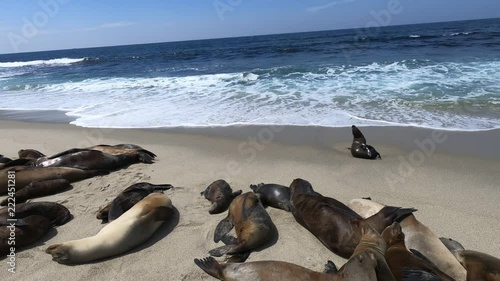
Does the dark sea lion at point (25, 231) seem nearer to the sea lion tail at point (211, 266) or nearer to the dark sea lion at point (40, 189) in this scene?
the dark sea lion at point (40, 189)

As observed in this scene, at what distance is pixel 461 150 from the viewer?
593cm

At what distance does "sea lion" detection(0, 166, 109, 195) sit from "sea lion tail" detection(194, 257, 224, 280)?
3281 millimetres

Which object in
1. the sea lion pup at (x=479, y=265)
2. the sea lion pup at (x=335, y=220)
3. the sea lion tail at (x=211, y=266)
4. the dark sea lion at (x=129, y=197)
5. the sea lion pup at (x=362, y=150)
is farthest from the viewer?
the sea lion pup at (x=362, y=150)

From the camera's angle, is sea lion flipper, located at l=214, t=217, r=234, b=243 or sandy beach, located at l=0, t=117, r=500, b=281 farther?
sea lion flipper, located at l=214, t=217, r=234, b=243

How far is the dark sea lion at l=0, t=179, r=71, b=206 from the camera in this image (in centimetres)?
521

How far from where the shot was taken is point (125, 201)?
466 centimetres

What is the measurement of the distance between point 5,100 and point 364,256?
16.5 m

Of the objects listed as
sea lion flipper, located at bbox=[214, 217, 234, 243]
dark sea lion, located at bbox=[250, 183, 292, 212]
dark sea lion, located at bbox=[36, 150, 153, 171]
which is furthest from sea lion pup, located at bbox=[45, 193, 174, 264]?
dark sea lion, located at bbox=[36, 150, 153, 171]

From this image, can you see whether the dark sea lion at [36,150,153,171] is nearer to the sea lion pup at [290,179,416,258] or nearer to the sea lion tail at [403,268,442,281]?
the sea lion pup at [290,179,416,258]

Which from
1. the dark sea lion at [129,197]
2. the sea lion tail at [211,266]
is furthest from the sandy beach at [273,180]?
the dark sea lion at [129,197]

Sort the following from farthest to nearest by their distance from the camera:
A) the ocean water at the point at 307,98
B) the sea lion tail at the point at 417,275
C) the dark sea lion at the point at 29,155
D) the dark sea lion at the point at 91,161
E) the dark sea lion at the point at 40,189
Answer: the ocean water at the point at 307,98 < the dark sea lion at the point at 29,155 < the dark sea lion at the point at 91,161 < the dark sea lion at the point at 40,189 < the sea lion tail at the point at 417,275

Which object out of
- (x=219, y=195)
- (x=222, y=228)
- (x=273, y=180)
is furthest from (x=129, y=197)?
(x=273, y=180)

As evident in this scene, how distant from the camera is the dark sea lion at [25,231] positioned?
12.6 feet

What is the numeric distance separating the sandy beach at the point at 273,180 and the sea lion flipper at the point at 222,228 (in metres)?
0.10
